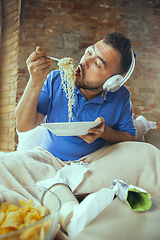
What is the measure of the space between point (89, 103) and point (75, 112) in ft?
0.36

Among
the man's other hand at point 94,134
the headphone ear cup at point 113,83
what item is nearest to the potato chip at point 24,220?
the man's other hand at point 94,134

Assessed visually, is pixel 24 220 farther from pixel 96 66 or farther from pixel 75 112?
pixel 96 66

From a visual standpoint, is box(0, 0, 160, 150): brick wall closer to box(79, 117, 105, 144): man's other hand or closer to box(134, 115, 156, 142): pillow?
box(134, 115, 156, 142): pillow

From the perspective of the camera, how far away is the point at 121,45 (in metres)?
1.32

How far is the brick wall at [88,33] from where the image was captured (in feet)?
7.50

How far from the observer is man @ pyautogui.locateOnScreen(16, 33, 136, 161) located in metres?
1.24

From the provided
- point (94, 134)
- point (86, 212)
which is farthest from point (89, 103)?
point (86, 212)

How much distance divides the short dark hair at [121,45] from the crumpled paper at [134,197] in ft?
2.93

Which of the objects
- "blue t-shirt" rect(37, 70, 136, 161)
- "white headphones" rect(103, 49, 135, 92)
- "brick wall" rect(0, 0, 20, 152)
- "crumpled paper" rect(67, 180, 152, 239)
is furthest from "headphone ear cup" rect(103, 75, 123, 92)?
"brick wall" rect(0, 0, 20, 152)

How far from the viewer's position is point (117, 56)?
131 centimetres

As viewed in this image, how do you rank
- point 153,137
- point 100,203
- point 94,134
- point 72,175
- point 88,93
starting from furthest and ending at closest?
1. point 153,137
2. point 88,93
3. point 94,134
4. point 72,175
5. point 100,203

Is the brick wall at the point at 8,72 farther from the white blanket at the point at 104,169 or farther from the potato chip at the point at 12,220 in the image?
the potato chip at the point at 12,220

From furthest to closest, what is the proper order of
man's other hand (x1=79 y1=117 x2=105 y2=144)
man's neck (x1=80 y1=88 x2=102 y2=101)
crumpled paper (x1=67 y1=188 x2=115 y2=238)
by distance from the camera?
man's neck (x1=80 y1=88 x2=102 y2=101)
man's other hand (x1=79 y1=117 x2=105 y2=144)
crumpled paper (x1=67 y1=188 x2=115 y2=238)

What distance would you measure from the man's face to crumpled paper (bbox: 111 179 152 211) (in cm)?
74
